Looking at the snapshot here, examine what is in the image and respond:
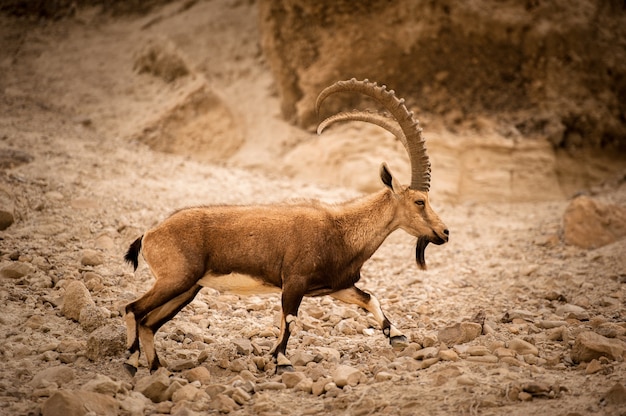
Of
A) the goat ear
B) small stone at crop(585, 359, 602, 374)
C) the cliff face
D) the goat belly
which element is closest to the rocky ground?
small stone at crop(585, 359, 602, 374)

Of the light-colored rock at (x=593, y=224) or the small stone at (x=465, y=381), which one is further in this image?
the light-colored rock at (x=593, y=224)

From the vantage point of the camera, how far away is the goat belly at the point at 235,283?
5.64 meters

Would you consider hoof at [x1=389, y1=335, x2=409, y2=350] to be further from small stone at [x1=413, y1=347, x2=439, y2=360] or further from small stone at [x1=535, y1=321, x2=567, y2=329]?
small stone at [x1=535, y1=321, x2=567, y2=329]

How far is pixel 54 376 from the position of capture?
197 inches

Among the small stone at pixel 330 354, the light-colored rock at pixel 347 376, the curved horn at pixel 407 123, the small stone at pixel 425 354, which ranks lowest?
the small stone at pixel 330 354

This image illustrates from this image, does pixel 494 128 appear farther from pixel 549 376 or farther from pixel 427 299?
pixel 549 376

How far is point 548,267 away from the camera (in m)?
Result: 8.63

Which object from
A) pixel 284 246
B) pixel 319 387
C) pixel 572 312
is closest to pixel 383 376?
pixel 319 387

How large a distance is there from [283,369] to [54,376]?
1797 mm

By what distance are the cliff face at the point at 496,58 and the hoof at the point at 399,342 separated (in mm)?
7331

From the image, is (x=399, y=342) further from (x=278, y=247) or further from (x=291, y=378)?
(x=278, y=247)

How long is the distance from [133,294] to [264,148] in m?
6.81

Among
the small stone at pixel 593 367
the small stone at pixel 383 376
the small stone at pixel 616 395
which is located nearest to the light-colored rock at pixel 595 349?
the small stone at pixel 593 367

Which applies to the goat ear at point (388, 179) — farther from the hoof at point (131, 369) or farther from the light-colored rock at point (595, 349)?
the hoof at point (131, 369)
